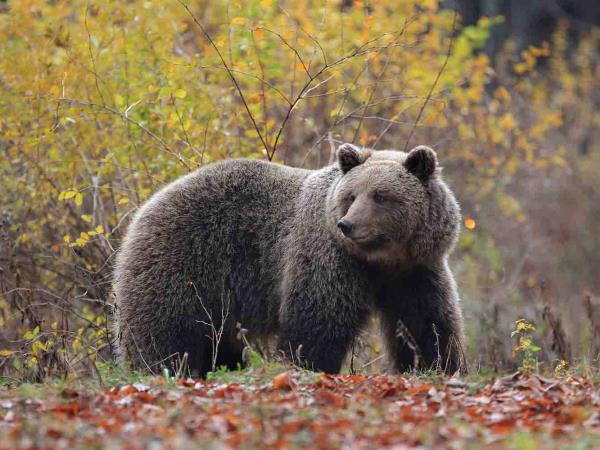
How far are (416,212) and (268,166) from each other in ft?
5.03

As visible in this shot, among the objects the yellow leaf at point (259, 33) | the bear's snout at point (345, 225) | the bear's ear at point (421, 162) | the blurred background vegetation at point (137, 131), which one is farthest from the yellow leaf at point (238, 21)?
the bear's snout at point (345, 225)

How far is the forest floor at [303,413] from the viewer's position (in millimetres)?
4656

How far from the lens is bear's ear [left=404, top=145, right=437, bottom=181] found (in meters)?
8.04

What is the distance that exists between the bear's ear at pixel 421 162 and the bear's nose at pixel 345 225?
Result: 82cm

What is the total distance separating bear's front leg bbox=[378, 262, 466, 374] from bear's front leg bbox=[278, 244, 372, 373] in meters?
0.28

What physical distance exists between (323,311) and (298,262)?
0.48 m

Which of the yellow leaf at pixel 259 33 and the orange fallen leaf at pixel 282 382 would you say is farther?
the yellow leaf at pixel 259 33

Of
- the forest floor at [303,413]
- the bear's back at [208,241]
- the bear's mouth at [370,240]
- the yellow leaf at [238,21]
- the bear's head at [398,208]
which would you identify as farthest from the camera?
the yellow leaf at [238,21]

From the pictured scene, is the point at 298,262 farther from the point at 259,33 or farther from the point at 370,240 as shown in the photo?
the point at 259,33

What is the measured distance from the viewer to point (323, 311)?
8.00m

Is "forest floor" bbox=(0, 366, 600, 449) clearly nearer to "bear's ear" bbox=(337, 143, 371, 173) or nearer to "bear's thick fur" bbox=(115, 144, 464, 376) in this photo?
"bear's thick fur" bbox=(115, 144, 464, 376)

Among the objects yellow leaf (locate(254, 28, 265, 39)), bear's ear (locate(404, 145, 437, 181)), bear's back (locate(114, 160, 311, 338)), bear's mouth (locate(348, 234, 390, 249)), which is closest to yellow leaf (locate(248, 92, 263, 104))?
→ yellow leaf (locate(254, 28, 265, 39))

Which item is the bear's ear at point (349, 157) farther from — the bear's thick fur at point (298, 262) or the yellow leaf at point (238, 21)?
the yellow leaf at point (238, 21)

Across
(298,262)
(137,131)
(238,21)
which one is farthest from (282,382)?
(137,131)
